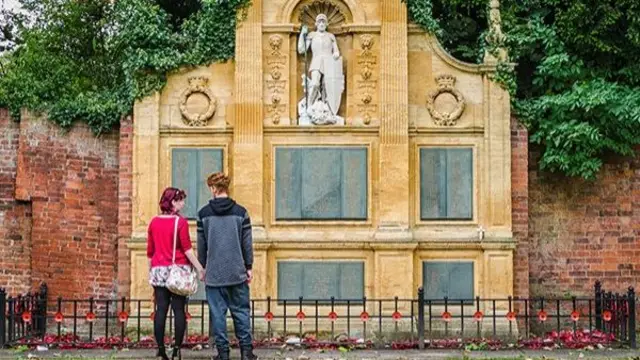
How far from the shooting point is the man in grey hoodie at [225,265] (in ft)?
39.7

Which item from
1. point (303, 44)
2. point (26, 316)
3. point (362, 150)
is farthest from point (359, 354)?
point (303, 44)

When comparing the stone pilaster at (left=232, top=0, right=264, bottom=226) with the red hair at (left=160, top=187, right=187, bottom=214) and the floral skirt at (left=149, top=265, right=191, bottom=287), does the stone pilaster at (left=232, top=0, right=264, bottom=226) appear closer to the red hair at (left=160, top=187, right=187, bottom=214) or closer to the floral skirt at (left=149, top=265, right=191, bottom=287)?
the red hair at (left=160, top=187, right=187, bottom=214)

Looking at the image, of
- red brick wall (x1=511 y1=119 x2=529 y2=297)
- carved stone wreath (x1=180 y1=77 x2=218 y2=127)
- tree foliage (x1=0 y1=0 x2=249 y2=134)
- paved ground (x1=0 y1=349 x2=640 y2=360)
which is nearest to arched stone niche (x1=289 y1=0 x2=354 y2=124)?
tree foliage (x1=0 y1=0 x2=249 y2=134)

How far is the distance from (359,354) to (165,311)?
2.90 metres

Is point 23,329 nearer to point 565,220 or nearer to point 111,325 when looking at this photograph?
point 111,325

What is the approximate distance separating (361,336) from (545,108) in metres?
5.04

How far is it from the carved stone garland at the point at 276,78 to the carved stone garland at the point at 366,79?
51.6 inches

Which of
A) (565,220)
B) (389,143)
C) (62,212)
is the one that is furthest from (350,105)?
(62,212)

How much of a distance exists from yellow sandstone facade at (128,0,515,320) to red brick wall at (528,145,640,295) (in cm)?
143

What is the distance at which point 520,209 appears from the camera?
17500mm

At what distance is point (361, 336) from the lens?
54.0 ft

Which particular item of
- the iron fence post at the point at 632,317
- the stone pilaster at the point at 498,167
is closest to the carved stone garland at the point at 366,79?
the stone pilaster at the point at 498,167

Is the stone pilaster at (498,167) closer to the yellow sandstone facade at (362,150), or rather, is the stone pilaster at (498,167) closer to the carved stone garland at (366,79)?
the yellow sandstone facade at (362,150)

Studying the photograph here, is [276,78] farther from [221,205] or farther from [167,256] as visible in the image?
[167,256]
